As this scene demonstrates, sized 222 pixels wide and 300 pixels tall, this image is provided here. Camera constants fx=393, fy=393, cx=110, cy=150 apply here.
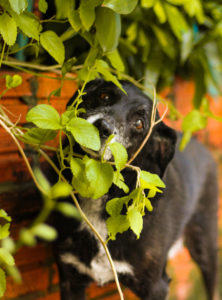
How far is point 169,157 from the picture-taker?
48.1 inches

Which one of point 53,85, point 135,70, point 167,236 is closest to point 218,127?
point 135,70

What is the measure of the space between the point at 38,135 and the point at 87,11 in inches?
13.1

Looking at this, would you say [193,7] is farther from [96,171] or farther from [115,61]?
[96,171]

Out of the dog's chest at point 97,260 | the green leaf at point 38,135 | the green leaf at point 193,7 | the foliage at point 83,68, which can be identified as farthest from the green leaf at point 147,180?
the green leaf at point 193,7

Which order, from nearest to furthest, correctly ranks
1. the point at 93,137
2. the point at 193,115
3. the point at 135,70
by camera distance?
the point at 93,137
the point at 193,115
the point at 135,70

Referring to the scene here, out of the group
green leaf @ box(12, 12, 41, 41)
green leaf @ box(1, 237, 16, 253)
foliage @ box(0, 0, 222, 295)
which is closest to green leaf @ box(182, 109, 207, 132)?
foliage @ box(0, 0, 222, 295)

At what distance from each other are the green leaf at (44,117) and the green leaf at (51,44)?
0.18m

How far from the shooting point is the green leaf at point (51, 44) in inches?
36.9

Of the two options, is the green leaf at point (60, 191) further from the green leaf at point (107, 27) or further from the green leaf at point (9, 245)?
the green leaf at point (107, 27)

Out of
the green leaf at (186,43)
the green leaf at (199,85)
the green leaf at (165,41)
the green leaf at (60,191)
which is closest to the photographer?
the green leaf at (60,191)

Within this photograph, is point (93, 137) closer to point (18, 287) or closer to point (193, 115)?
point (193, 115)

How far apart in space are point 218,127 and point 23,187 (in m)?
1.71

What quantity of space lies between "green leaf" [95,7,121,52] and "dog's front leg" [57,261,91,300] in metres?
0.74

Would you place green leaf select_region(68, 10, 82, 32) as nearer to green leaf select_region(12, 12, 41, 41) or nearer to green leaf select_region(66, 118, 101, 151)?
green leaf select_region(12, 12, 41, 41)
